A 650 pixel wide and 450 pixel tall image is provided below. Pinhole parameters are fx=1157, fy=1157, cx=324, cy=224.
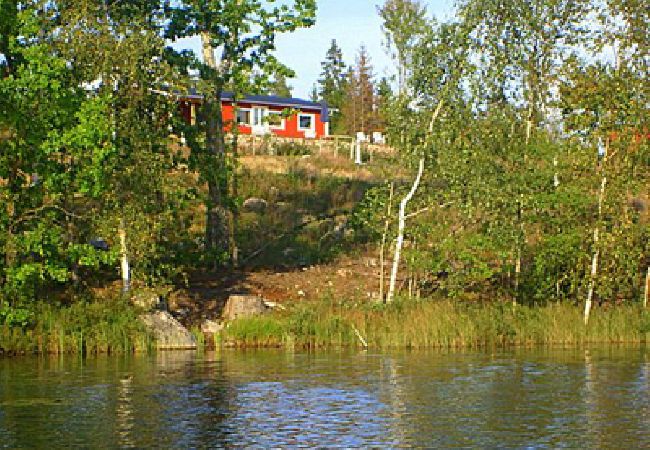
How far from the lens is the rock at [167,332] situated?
35125 mm

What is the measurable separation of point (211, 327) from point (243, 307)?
1.21m

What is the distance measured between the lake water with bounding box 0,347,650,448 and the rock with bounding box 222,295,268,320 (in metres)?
3.86

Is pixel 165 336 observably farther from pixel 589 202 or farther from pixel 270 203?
pixel 270 203

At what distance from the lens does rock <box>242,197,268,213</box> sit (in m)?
54.1

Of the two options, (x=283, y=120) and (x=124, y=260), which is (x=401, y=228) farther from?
(x=283, y=120)

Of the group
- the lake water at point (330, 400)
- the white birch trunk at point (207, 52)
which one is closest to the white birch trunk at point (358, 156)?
the white birch trunk at point (207, 52)

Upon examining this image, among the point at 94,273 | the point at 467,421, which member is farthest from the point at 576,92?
the point at 467,421

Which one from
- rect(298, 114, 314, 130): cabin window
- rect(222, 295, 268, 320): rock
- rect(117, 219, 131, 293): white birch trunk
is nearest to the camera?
rect(117, 219, 131, 293): white birch trunk

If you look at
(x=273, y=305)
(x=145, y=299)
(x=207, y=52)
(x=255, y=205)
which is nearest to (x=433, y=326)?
(x=273, y=305)

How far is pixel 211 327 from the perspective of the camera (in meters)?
37.3

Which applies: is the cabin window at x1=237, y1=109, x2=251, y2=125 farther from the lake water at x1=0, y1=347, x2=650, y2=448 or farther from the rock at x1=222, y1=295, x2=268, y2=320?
the lake water at x1=0, y1=347, x2=650, y2=448

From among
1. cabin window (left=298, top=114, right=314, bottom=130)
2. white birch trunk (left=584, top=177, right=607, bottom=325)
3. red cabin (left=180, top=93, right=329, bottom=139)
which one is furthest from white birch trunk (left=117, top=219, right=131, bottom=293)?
cabin window (left=298, top=114, right=314, bottom=130)

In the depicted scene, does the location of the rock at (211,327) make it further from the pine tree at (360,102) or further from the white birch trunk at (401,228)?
the pine tree at (360,102)

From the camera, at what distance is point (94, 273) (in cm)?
3947
